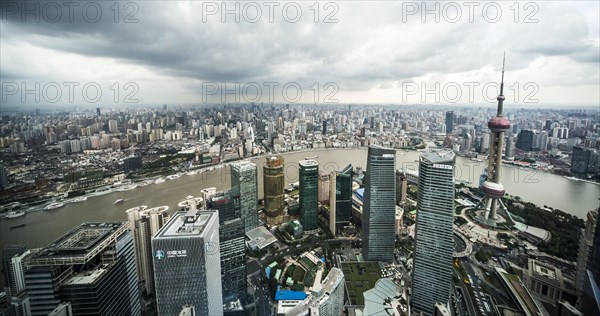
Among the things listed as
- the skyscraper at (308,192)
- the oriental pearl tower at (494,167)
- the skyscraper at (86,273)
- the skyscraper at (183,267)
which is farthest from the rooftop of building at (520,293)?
the skyscraper at (86,273)

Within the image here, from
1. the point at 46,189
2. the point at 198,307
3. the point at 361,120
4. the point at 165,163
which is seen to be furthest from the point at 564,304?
the point at 361,120

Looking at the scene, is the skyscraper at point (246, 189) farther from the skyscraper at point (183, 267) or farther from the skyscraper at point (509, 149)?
the skyscraper at point (509, 149)

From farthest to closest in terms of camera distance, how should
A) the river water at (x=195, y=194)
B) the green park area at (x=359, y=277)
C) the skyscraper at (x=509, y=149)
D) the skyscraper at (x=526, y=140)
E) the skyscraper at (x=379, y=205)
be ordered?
the skyscraper at (x=526, y=140) < the skyscraper at (x=509, y=149) < the river water at (x=195, y=194) < the skyscraper at (x=379, y=205) < the green park area at (x=359, y=277)

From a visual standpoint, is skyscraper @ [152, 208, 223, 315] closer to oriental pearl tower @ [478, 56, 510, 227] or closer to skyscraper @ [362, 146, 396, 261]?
skyscraper @ [362, 146, 396, 261]

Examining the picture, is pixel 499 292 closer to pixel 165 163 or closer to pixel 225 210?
pixel 225 210

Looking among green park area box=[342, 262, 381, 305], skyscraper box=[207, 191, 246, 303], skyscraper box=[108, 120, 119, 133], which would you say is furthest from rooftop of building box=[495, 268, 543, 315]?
skyscraper box=[108, 120, 119, 133]

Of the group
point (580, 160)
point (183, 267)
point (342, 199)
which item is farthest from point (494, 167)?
point (183, 267)

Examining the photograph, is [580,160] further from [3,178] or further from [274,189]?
[3,178]
